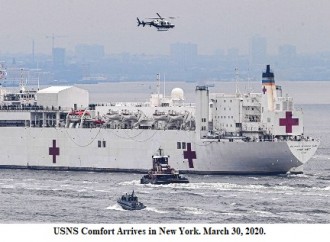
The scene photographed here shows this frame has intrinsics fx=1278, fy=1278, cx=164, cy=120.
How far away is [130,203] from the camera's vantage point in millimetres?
40062

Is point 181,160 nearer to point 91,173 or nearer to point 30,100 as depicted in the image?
point 91,173

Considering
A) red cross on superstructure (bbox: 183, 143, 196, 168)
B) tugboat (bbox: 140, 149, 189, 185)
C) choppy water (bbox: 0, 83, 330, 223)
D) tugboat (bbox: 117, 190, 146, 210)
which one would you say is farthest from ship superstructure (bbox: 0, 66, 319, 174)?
tugboat (bbox: 117, 190, 146, 210)

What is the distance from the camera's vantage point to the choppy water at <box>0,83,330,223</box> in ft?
125

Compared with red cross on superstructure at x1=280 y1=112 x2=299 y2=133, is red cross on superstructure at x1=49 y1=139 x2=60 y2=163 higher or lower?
lower

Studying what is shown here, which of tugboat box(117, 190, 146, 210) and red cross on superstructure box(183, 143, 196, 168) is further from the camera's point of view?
red cross on superstructure box(183, 143, 196, 168)

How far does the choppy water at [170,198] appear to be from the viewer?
1501 inches

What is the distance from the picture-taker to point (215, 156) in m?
53.0

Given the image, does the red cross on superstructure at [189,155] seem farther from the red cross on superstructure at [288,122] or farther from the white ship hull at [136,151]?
the red cross on superstructure at [288,122]

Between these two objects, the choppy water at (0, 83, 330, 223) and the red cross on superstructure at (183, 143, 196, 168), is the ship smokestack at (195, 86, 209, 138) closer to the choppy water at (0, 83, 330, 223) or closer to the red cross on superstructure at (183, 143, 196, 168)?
the red cross on superstructure at (183, 143, 196, 168)

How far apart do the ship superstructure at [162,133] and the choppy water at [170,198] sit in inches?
44.9

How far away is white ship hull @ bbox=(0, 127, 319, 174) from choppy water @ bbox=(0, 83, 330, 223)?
0.96 metres

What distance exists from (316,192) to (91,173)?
45.0 ft
